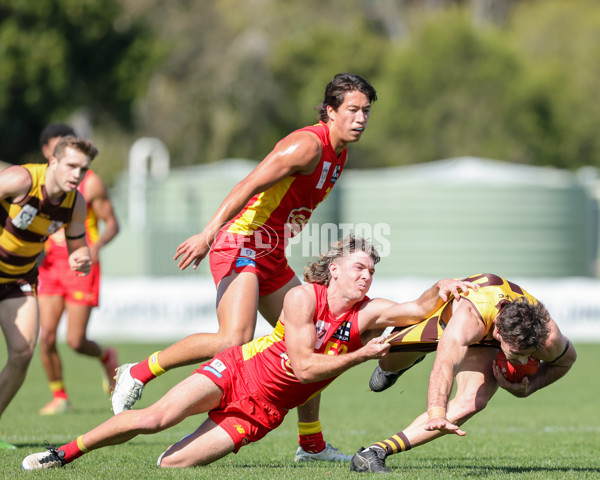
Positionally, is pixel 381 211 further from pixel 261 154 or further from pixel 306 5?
pixel 306 5

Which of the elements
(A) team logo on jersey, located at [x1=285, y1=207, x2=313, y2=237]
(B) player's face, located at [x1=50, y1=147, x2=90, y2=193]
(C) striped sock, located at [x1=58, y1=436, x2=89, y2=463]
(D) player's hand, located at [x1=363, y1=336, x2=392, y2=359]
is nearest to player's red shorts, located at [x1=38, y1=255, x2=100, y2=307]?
(B) player's face, located at [x1=50, y1=147, x2=90, y2=193]

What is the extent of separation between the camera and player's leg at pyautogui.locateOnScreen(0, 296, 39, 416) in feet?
25.3

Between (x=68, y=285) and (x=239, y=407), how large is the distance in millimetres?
4563

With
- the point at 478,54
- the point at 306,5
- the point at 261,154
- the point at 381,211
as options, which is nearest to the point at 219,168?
the point at 381,211

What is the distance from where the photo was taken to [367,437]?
8.94 meters

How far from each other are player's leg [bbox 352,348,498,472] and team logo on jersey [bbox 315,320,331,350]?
0.79 m

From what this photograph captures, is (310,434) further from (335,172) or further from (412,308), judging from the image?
(335,172)

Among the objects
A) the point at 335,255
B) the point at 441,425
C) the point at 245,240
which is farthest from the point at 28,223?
the point at 441,425

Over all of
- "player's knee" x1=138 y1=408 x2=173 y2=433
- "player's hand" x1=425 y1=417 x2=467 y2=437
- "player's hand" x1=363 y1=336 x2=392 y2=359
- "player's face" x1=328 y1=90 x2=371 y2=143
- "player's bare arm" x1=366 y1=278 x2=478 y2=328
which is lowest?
"player's knee" x1=138 y1=408 x2=173 y2=433

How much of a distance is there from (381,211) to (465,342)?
21.5 metres

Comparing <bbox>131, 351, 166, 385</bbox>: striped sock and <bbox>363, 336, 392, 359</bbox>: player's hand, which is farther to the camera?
<bbox>131, 351, 166, 385</bbox>: striped sock

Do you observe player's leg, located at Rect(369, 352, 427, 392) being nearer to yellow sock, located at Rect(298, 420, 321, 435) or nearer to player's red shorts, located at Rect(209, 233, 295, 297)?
yellow sock, located at Rect(298, 420, 321, 435)

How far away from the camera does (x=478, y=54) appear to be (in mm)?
43938

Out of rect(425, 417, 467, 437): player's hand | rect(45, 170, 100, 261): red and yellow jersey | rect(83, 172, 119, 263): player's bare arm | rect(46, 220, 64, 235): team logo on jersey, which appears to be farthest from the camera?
rect(45, 170, 100, 261): red and yellow jersey
